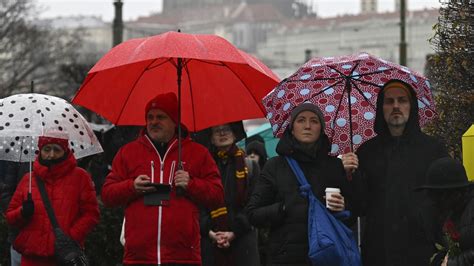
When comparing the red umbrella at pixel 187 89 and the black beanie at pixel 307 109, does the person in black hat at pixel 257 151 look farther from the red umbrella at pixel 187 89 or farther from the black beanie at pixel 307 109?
the black beanie at pixel 307 109

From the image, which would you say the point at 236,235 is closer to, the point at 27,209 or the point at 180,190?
the point at 180,190

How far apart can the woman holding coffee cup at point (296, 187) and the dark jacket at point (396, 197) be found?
0.14 m

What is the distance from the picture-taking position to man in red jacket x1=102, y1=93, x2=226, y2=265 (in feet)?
24.5

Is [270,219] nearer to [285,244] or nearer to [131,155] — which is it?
[285,244]

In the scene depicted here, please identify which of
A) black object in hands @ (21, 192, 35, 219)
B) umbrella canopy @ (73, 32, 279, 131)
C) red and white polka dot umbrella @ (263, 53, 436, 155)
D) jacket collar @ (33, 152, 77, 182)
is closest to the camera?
black object in hands @ (21, 192, 35, 219)

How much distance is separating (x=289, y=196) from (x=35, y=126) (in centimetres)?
179

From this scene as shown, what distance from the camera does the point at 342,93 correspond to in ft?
27.5

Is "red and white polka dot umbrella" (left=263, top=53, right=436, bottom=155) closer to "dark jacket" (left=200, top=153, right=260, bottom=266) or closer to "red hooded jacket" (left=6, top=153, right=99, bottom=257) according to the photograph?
"dark jacket" (left=200, top=153, right=260, bottom=266)

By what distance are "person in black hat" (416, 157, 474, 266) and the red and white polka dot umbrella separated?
157cm

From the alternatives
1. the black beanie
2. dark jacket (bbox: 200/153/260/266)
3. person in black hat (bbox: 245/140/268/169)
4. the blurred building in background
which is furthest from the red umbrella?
the blurred building in background

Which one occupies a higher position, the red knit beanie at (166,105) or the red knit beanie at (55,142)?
the red knit beanie at (166,105)

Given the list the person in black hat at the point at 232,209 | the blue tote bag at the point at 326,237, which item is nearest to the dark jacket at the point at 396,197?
the blue tote bag at the point at 326,237

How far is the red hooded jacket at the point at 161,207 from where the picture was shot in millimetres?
7461

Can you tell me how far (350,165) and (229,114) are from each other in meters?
1.33
